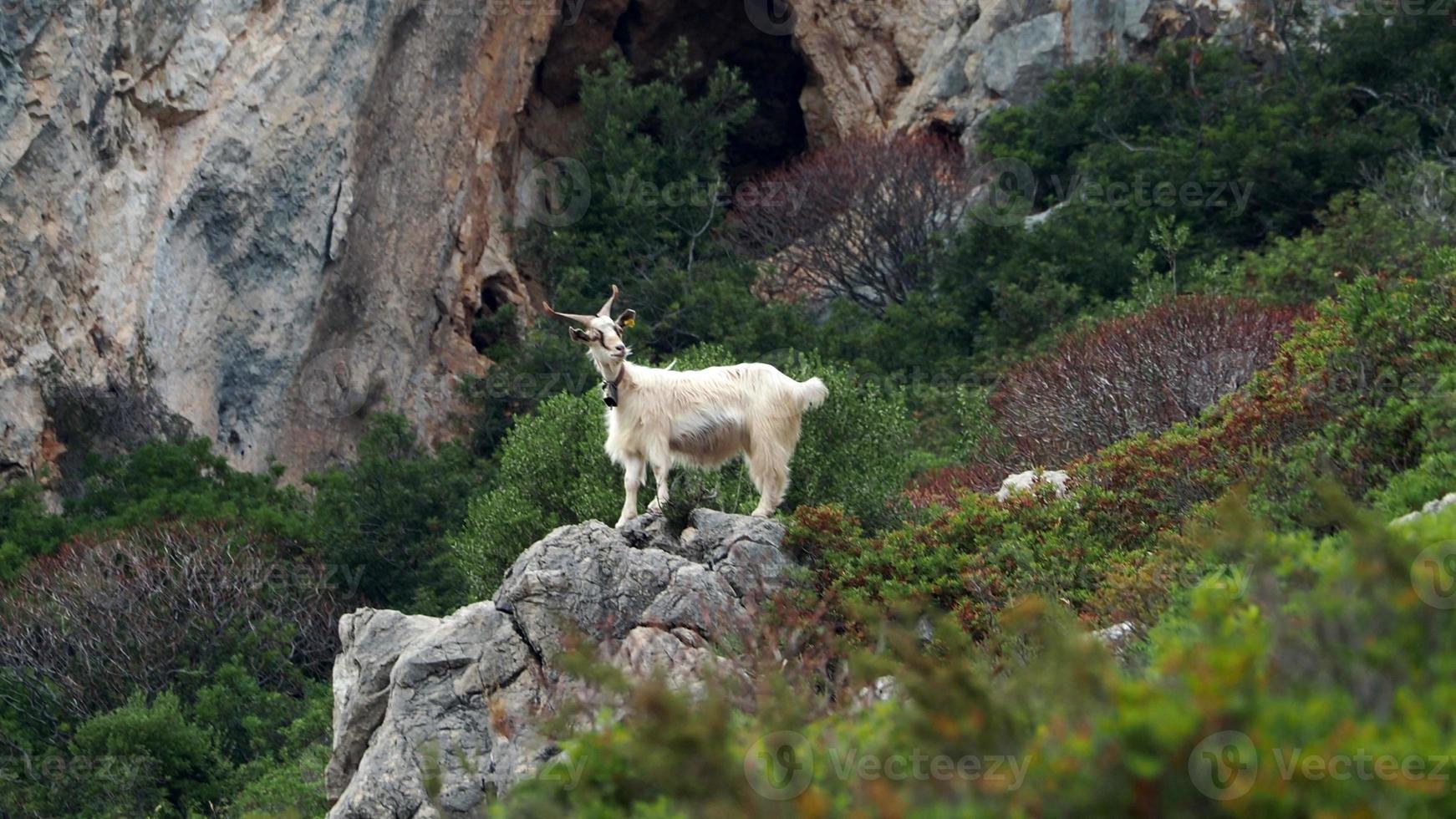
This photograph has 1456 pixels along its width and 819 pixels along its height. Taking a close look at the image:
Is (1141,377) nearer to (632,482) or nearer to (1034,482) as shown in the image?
(1034,482)

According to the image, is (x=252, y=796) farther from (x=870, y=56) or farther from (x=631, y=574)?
(x=870, y=56)

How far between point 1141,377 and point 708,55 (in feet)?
68.8

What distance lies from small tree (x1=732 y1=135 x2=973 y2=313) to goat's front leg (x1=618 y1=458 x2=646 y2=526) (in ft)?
72.6

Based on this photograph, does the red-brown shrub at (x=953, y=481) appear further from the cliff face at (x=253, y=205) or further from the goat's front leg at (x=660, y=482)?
the cliff face at (x=253, y=205)

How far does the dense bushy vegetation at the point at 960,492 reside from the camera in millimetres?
5645

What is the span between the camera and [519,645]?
1232 centimetres

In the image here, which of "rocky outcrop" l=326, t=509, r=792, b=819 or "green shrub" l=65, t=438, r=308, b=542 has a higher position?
"rocky outcrop" l=326, t=509, r=792, b=819

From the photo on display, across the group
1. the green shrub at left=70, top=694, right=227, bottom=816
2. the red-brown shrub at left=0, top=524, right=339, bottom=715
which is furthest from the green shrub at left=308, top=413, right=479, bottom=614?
the green shrub at left=70, top=694, right=227, bottom=816

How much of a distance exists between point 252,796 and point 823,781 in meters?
13.5

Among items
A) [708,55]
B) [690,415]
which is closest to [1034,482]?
[690,415]

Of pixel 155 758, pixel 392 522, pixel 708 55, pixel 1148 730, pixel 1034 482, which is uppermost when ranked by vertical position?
pixel 1148 730

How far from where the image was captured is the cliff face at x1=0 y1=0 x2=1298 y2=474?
26453mm

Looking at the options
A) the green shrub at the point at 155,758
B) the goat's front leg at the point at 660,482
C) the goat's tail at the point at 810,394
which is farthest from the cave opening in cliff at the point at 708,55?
the goat's front leg at the point at 660,482

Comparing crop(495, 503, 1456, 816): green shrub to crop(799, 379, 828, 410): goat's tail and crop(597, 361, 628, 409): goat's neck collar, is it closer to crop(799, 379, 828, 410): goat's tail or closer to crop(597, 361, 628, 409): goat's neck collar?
crop(597, 361, 628, 409): goat's neck collar
